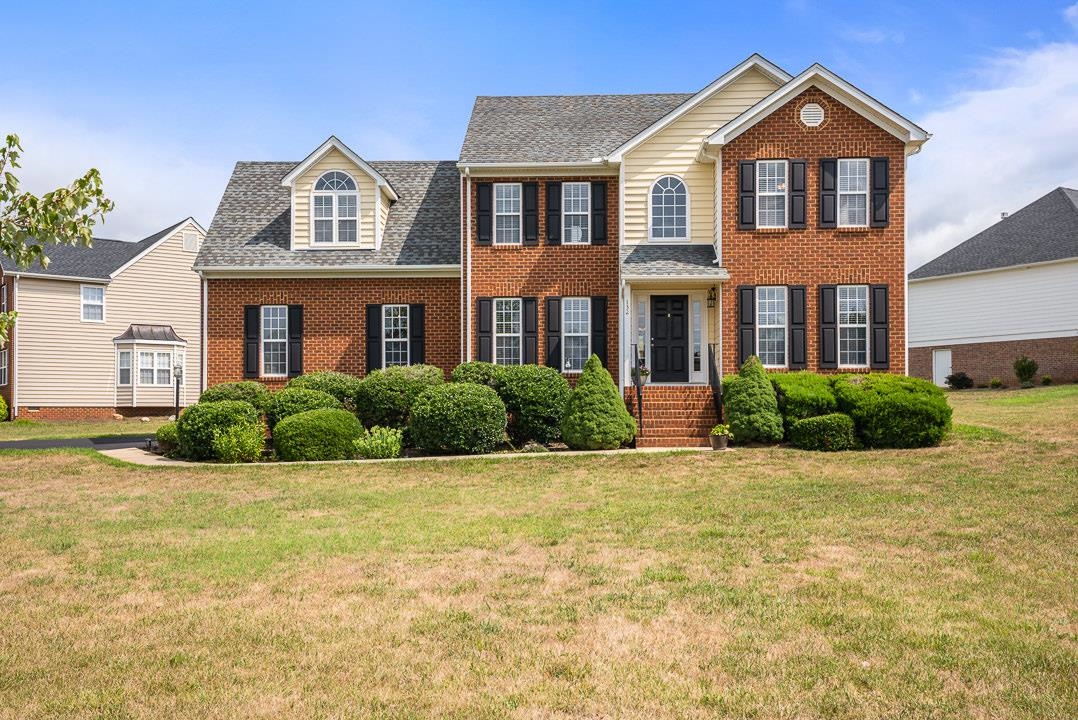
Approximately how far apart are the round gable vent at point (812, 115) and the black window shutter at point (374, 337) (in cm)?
1095

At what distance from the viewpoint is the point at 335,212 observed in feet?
71.8

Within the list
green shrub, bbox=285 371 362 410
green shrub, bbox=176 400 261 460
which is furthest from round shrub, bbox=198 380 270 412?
green shrub, bbox=176 400 261 460

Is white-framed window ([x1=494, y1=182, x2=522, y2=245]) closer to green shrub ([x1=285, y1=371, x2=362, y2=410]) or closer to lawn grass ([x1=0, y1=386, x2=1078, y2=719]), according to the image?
green shrub ([x1=285, y1=371, x2=362, y2=410])

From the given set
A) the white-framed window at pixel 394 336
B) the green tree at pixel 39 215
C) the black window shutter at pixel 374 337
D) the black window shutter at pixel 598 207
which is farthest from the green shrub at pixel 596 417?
the green tree at pixel 39 215

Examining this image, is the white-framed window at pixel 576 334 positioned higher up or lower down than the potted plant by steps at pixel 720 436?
higher up

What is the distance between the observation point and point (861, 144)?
19344 millimetres

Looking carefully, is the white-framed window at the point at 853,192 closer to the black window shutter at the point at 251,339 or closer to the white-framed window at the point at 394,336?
the white-framed window at the point at 394,336

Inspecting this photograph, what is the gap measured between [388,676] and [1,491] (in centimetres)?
1145

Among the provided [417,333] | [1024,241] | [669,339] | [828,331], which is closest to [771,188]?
[828,331]

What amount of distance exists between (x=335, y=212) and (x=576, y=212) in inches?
242

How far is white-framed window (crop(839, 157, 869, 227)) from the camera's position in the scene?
19.4 meters

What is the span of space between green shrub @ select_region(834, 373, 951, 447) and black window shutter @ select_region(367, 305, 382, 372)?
11096mm

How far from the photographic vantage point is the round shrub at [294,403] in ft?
59.3

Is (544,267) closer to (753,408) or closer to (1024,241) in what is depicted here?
(753,408)
